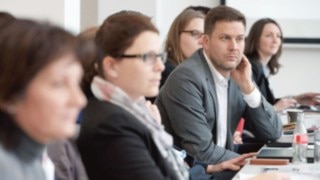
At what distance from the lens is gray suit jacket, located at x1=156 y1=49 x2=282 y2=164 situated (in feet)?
8.82

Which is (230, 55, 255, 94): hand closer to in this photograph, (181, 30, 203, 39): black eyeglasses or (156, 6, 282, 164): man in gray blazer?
(156, 6, 282, 164): man in gray blazer

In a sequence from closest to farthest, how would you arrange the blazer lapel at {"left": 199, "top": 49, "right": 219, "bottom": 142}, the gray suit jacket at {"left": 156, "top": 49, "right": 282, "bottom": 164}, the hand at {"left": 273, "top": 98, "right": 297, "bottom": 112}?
the gray suit jacket at {"left": 156, "top": 49, "right": 282, "bottom": 164} < the blazer lapel at {"left": 199, "top": 49, "right": 219, "bottom": 142} < the hand at {"left": 273, "top": 98, "right": 297, "bottom": 112}

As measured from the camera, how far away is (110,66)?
1724 millimetres

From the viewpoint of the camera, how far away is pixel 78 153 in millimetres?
1585

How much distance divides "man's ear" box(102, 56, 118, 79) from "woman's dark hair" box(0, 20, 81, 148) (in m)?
0.60

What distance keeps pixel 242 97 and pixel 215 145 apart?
0.42m

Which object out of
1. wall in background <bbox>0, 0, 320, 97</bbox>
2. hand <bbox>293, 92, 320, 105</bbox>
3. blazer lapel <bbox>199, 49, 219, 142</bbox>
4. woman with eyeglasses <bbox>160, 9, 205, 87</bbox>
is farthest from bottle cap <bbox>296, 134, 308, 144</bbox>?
wall in background <bbox>0, 0, 320, 97</bbox>

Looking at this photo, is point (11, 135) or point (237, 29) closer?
point (11, 135)

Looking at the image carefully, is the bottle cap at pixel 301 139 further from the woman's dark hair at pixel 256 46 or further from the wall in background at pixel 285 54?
the wall in background at pixel 285 54

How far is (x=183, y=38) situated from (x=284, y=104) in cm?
113

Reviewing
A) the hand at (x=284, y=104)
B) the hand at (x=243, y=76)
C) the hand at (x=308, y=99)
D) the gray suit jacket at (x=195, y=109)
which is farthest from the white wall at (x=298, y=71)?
the gray suit jacket at (x=195, y=109)

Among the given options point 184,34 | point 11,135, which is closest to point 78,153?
point 11,135

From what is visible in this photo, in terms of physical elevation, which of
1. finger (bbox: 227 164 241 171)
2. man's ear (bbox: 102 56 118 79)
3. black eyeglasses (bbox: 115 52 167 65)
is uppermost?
black eyeglasses (bbox: 115 52 167 65)

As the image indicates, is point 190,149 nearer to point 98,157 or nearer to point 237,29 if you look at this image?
point 237,29
